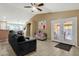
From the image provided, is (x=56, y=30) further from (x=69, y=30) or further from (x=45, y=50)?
(x=45, y=50)

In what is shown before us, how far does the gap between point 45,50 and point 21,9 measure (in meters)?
1.03

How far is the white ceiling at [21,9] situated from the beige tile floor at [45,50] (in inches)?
23.0

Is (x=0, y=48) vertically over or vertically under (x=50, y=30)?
under

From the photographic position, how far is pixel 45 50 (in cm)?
190

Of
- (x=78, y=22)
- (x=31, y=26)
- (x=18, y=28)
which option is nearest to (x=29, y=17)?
(x=31, y=26)

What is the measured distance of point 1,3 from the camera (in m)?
1.80

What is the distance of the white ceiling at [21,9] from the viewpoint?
1.81 metres

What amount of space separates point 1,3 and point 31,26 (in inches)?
31.2

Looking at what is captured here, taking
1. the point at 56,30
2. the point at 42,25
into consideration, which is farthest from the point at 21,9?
the point at 56,30

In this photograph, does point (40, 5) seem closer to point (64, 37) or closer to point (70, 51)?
point (64, 37)

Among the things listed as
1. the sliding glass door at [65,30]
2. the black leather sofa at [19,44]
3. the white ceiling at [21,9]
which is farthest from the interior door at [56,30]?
the black leather sofa at [19,44]

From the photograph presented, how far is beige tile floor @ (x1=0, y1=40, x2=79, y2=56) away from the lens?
185cm

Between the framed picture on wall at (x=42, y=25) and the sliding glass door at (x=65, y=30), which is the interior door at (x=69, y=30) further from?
the framed picture on wall at (x=42, y=25)

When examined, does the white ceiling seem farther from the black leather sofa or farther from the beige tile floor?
the beige tile floor
